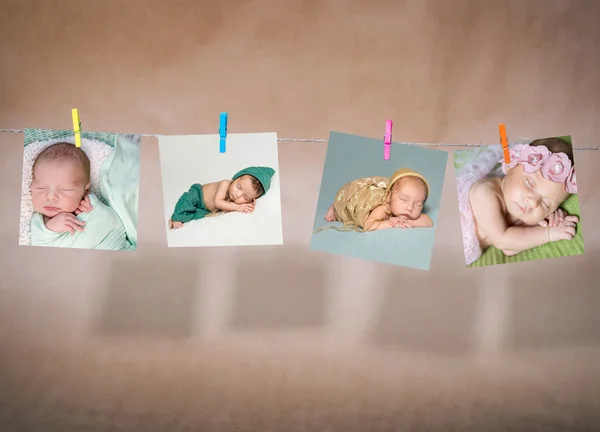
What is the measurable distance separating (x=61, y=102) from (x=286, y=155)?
557 mm

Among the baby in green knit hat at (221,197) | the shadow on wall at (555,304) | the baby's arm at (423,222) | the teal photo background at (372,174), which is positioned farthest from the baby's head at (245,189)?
the shadow on wall at (555,304)

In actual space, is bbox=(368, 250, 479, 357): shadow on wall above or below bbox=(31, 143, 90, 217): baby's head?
below

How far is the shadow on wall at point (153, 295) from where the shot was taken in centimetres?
167

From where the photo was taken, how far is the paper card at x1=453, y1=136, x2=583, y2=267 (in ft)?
4.81

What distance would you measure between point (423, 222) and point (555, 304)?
526 millimetres

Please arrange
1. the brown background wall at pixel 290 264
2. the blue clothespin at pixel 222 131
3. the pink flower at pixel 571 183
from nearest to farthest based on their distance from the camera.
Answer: the blue clothespin at pixel 222 131
the pink flower at pixel 571 183
the brown background wall at pixel 290 264

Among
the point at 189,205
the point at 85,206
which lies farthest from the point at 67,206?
the point at 189,205

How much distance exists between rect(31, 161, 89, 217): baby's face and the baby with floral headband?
84 cm

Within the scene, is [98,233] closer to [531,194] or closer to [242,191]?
[242,191]

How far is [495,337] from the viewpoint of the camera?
1740 mm

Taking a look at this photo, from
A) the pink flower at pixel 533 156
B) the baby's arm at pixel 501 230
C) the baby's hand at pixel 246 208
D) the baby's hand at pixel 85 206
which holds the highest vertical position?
the pink flower at pixel 533 156

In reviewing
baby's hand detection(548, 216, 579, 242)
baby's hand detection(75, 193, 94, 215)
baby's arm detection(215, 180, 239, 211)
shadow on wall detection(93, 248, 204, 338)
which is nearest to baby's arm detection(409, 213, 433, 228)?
baby's hand detection(548, 216, 579, 242)

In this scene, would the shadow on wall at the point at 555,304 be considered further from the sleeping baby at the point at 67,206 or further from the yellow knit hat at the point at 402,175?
the sleeping baby at the point at 67,206

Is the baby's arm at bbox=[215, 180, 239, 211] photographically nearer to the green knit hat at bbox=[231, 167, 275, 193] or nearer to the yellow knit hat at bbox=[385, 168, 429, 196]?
the green knit hat at bbox=[231, 167, 275, 193]
